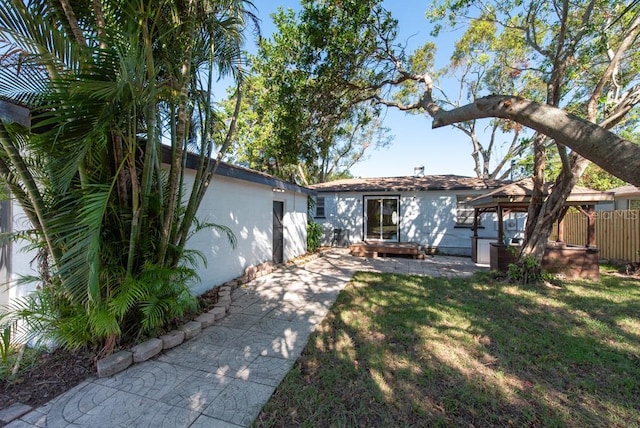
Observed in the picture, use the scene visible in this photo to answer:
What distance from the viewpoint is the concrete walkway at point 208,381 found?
2156mm

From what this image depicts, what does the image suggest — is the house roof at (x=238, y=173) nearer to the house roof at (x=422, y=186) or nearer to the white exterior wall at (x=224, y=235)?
the white exterior wall at (x=224, y=235)

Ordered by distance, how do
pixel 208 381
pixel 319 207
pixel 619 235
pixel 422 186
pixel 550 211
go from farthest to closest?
pixel 319 207 < pixel 422 186 < pixel 619 235 < pixel 550 211 < pixel 208 381

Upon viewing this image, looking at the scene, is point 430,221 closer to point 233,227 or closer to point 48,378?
point 233,227

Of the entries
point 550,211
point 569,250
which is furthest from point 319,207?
point 569,250

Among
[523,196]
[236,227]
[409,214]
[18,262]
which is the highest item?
[523,196]

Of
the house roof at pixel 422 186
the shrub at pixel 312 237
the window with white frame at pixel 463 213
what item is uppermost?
the house roof at pixel 422 186

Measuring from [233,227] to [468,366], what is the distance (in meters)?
5.15

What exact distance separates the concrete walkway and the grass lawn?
0.84ft

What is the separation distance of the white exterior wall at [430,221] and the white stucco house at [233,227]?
414cm

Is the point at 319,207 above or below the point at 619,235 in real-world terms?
above

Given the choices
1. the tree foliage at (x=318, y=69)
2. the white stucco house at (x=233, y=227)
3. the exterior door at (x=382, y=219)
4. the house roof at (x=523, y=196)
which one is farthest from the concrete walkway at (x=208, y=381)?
the exterior door at (x=382, y=219)

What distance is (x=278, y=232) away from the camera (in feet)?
28.0

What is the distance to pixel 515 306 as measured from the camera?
473cm

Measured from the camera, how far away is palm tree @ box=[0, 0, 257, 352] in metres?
2.22
